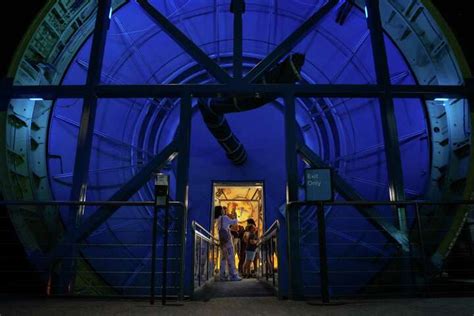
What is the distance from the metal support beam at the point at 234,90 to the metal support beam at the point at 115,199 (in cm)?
91

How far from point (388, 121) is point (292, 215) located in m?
2.12

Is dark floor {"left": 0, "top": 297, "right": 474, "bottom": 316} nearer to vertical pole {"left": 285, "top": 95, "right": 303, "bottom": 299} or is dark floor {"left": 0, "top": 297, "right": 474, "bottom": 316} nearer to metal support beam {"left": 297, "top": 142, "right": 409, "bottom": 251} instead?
vertical pole {"left": 285, "top": 95, "right": 303, "bottom": 299}

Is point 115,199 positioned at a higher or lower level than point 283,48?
lower

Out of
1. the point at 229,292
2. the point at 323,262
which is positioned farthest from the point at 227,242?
the point at 323,262

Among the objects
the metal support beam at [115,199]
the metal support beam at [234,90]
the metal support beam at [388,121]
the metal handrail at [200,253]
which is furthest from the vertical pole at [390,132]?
the metal support beam at [115,199]

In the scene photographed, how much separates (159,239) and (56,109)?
3.14 m

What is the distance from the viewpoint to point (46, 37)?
6004mm

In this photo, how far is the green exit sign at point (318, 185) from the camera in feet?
12.3

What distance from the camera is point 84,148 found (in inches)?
209

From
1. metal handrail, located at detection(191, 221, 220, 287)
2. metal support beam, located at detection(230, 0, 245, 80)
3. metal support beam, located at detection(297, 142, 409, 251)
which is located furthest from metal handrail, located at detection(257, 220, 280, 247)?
metal support beam, located at detection(230, 0, 245, 80)

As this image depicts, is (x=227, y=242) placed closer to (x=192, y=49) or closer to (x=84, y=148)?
(x=84, y=148)

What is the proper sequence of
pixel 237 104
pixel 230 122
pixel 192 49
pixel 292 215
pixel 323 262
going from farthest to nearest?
1. pixel 230 122
2. pixel 237 104
3. pixel 192 49
4. pixel 292 215
5. pixel 323 262

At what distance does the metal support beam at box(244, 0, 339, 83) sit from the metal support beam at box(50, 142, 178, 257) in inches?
64.9

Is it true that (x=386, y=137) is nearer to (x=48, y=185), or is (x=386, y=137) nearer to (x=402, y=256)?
(x=402, y=256)
